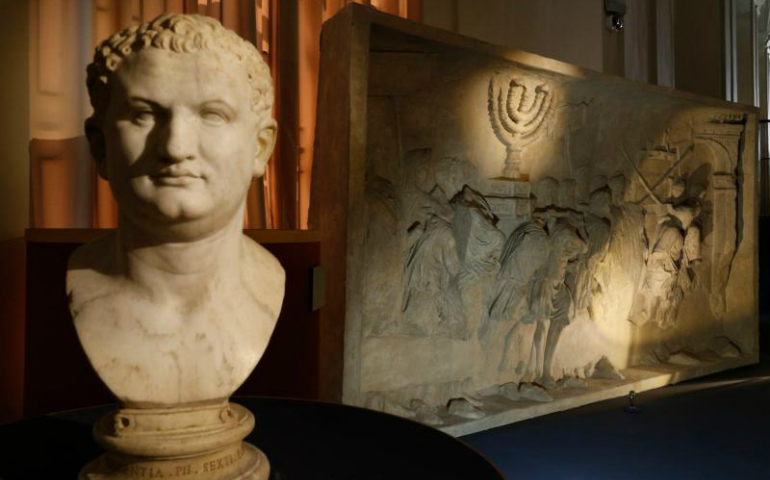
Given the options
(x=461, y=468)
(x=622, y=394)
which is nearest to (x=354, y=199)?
(x=461, y=468)

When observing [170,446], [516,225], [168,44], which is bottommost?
Result: [170,446]

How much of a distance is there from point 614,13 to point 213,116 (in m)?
5.74

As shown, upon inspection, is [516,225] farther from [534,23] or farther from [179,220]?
[179,220]

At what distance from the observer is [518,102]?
4035 millimetres

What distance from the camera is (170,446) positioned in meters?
1.51

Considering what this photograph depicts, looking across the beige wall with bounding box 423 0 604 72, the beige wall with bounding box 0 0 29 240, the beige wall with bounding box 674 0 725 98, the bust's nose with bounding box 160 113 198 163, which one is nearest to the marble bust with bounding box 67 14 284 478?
the bust's nose with bounding box 160 113 198 163

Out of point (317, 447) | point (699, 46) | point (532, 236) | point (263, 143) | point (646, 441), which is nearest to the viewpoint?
point (263, 143)

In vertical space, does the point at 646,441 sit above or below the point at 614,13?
below

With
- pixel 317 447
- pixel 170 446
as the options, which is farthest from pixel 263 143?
pixel 317 447

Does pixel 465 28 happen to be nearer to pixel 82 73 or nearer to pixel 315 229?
pixel 315 229

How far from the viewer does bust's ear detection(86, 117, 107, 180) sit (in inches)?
61.7

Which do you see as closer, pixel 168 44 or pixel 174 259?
pixel 168 44

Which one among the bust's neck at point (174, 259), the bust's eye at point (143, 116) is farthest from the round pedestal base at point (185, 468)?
the bust's eye at point (143, 116)

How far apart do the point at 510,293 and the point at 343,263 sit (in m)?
1.31
